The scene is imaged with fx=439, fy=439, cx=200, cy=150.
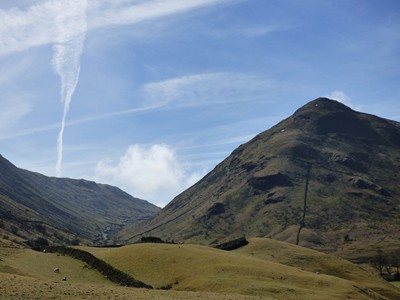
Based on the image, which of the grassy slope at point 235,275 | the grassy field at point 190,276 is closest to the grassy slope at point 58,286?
the grassy field at point 190,276

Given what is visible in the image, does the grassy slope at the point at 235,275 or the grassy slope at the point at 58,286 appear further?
the grassy slope at the point at 235,275

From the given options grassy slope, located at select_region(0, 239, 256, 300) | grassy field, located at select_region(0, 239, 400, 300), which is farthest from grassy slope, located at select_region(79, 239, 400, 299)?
grassy slope, located at select_region(0, 239, 256, 300)

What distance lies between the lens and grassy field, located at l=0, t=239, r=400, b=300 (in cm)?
4350

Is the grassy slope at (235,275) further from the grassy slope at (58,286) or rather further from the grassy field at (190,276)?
the grassy slope at (58,286)

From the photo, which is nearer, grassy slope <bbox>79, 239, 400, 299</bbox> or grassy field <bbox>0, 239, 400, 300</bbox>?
grassy field <bbox>0, 239, 400, 300</bbox>

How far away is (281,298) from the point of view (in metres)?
51.8

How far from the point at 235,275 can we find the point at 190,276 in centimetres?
640

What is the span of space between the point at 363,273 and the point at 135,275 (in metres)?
44.3

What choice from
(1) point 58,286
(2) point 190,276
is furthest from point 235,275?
(1) point 58,286

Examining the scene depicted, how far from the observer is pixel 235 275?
5997 cm

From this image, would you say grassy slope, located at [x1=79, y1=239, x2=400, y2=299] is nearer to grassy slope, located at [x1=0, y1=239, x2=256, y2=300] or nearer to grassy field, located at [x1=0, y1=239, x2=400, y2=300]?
grassy field, located at [x1=0, y1=239, x2=400, y2=300]

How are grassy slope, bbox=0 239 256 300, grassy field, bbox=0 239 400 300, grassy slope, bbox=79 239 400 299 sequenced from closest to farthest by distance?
grassy slope, bbox=0 239 256 300, grassy field, bbox=0 239 400 300, grassy slope, bbox=79 239 400 299

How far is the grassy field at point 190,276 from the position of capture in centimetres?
4350

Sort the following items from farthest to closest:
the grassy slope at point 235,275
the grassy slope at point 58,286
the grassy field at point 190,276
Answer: the grassy slope at point 235,275
the grassy field at point 190,276
the grassy slope at point 58,286
